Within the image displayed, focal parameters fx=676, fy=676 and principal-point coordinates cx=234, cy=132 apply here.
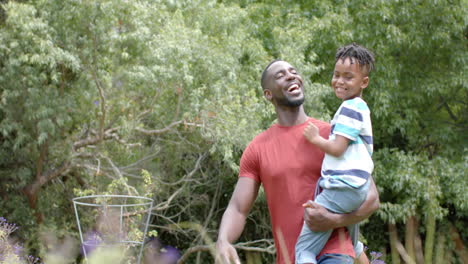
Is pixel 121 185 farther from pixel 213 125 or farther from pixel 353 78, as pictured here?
pixel 353 78

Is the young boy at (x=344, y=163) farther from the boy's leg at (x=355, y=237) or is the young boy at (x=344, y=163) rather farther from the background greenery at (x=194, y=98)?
the background greenery at (x=194, y=98)

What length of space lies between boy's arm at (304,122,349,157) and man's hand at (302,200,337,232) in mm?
211

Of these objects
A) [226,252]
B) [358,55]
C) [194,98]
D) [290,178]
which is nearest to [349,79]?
[358,55]

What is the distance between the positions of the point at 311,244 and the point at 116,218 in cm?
342

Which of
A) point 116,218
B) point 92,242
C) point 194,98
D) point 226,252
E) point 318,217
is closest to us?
point 318,217

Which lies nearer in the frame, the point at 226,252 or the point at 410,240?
the point at 410,240

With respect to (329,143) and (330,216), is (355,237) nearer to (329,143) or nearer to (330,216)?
(330,216)

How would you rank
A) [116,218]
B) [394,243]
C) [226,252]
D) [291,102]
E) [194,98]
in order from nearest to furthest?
[394,243] < [226,252] < [291,102] < [116,218] < [194,98]

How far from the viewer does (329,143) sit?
2.61 meters

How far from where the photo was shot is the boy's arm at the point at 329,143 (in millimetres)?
2600

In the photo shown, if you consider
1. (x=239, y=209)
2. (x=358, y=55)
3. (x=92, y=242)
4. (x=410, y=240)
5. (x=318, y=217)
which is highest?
(x=358, y=55)

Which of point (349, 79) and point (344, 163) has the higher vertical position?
point (349, 79)

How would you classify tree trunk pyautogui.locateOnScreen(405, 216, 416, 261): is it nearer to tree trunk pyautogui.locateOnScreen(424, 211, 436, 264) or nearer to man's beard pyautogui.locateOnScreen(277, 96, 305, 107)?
tree trunk pyautogui.locateOnScreen(424, 211, 436, 264)

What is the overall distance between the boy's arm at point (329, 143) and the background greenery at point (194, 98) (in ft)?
17.9
